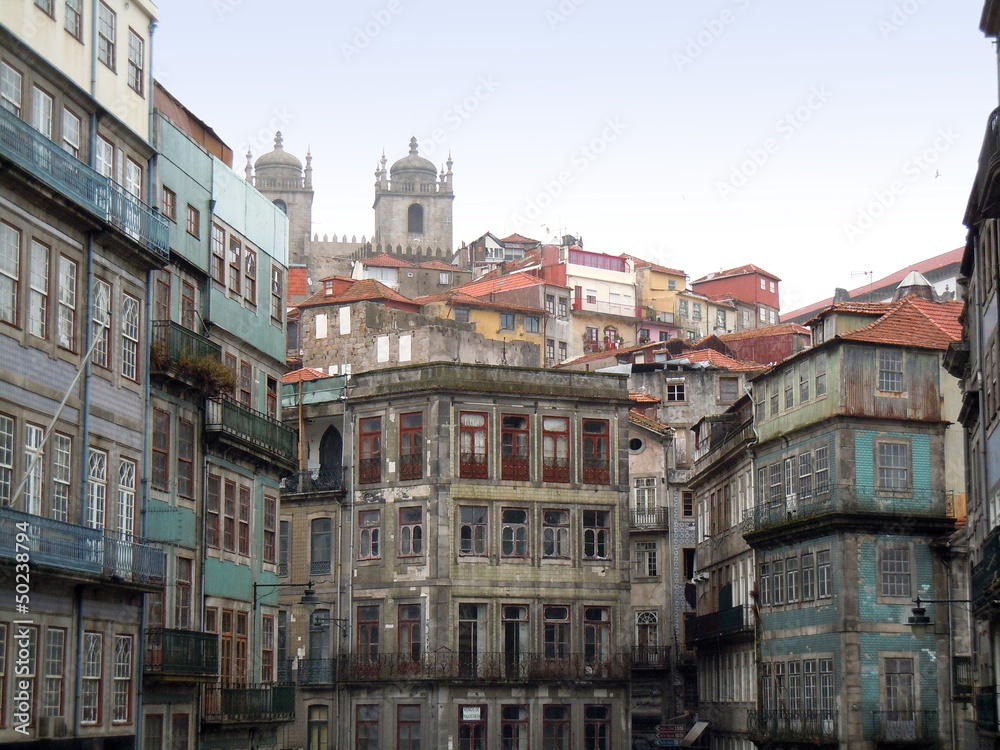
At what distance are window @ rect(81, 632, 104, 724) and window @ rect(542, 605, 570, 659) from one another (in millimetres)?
30383

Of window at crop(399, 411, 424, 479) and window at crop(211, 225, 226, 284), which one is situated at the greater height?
window at crop(211, 225, 226, 284)

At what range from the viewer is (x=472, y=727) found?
60500 mm

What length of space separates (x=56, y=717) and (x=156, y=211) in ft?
35.3

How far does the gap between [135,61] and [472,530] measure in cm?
2884

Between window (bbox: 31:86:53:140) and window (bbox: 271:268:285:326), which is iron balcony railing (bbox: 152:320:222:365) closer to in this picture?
window (bbox: 31:86:53:140)

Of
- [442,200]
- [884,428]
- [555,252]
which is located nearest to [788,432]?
[884,428]

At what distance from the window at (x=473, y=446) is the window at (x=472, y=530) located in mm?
1201

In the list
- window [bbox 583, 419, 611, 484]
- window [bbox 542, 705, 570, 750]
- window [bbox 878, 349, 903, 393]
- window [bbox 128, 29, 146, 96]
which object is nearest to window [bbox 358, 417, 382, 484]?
window [bbox 583, 419, 611, 484]

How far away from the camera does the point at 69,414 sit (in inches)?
1265

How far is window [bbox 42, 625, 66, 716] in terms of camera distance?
31.0 meters

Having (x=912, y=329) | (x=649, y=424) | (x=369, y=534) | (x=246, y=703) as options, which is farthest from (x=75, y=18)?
(x=649, y=424)

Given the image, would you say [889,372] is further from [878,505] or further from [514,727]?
[514,727]

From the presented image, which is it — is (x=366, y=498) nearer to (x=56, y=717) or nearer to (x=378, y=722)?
(x=378, y=722)

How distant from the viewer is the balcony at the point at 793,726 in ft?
181
